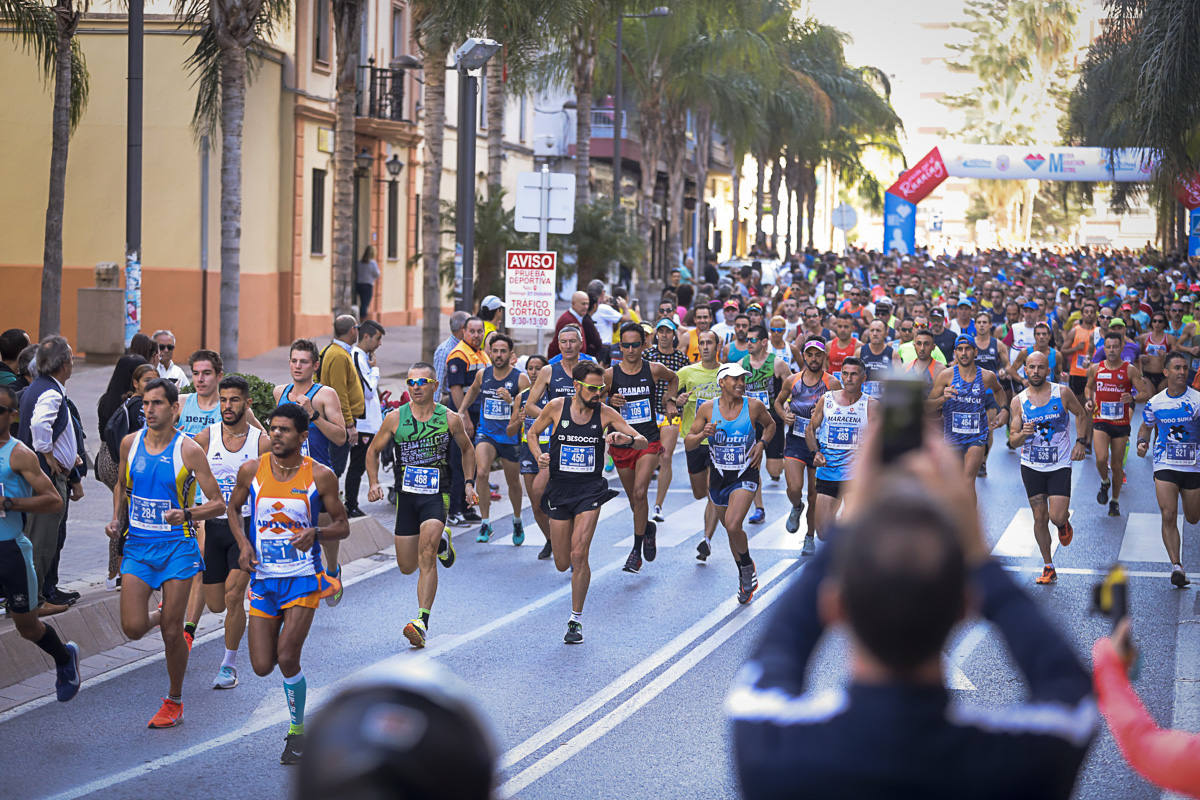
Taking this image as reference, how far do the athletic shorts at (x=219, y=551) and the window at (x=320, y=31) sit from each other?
24.4 metres

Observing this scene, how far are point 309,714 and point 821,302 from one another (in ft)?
72.3

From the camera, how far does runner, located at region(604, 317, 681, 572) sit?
42.8ft

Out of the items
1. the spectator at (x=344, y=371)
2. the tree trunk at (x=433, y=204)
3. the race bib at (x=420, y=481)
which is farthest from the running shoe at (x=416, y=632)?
the tree trunk at (x=433, y=204)

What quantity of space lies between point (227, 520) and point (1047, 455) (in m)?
6.71

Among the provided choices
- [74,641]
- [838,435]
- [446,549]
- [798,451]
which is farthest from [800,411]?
[74,641]

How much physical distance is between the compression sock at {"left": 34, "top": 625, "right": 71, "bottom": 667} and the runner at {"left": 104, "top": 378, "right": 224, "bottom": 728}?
375 mm

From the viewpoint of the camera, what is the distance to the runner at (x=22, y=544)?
8.05m

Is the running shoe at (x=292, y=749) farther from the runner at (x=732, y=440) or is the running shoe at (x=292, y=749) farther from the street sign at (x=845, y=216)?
the street sign at (x=845, y=216)

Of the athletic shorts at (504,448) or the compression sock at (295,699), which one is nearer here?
the compression sock at (295,699)

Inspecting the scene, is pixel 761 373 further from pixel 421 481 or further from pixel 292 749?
pixel 292 749

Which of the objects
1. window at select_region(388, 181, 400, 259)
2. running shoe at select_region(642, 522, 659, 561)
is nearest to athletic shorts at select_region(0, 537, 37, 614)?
running shoe at select_region(642, 522, 659, 561)

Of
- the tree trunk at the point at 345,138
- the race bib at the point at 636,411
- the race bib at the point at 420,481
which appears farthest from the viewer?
the tree trunk at the point at 345,138

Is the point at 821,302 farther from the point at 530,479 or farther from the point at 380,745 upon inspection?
the point at 380,745

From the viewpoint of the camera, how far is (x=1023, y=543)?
45.6 feet
